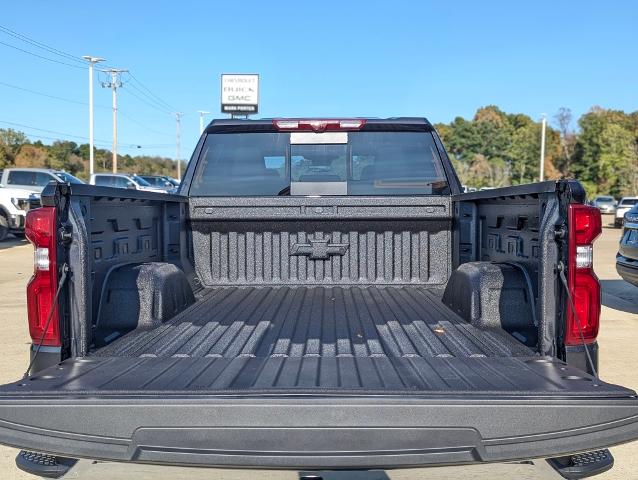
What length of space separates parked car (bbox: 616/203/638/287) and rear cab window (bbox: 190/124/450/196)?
4.86 meters

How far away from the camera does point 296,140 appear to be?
15.0ft

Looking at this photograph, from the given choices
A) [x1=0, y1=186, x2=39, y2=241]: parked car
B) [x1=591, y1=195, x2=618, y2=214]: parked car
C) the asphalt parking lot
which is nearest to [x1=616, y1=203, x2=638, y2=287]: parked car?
the asphalt parking lot

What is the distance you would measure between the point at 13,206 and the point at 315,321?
17.4m

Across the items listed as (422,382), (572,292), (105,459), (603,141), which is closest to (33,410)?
(105,459)

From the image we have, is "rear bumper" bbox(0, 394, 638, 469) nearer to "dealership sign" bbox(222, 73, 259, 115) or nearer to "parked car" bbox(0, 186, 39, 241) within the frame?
"parked car" bbox(0, 186, 39, 241)

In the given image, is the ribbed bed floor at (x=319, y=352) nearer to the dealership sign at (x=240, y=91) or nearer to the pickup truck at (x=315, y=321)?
the pickup truck at (x=315, y=321)

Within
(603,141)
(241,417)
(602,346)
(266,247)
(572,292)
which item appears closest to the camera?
(241,417)

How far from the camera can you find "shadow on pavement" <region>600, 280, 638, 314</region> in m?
9.46

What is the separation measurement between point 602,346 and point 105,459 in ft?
20.1

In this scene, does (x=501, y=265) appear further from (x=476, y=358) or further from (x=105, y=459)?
(x=105, y=459)

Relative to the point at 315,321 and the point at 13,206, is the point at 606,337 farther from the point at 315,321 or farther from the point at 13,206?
the point at 13,206

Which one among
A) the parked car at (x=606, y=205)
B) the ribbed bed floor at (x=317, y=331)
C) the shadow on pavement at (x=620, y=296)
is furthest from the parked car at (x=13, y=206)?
the parked car at (x=606, y=205)

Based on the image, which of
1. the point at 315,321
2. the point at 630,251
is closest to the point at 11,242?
the point at 630,251

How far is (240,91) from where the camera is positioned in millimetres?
40750
